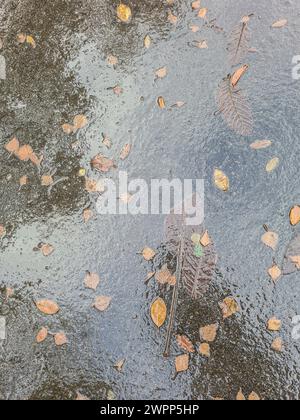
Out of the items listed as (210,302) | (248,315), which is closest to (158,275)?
(210,302)

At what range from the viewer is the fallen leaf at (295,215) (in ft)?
9.93

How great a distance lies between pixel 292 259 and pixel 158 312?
1.00 meters

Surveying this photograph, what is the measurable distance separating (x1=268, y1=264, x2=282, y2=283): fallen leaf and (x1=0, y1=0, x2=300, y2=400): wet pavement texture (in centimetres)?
6

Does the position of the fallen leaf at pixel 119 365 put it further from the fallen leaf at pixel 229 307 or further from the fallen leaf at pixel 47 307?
the fallen leaf at pixel 229 307

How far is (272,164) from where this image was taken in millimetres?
3092

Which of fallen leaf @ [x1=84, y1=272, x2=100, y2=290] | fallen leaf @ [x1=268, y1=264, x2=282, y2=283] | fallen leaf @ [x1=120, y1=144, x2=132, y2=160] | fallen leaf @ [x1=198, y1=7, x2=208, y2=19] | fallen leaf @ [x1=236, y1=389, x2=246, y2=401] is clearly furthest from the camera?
fallen leaf @ [x1=198, y1=7, x2=208, y2=19]

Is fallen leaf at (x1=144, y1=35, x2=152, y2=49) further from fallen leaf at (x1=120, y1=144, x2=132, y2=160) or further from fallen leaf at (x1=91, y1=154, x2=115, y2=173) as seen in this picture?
fallen leaf at (x1=91, y1=154, x2=115, y2=173)

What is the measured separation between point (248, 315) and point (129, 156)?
1411mm

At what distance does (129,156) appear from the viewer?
3.20 meters

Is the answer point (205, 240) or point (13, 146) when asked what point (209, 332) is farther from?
point (13, 146)

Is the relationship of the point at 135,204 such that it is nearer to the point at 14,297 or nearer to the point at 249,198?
the point at 249,198

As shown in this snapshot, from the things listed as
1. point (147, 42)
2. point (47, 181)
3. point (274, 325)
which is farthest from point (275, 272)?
point (147, 42)

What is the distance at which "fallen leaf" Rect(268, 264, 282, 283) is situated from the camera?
3.00 m

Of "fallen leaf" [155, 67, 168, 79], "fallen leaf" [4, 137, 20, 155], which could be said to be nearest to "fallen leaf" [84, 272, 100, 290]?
"fallen leaf" [4, 137, 20, 155]
